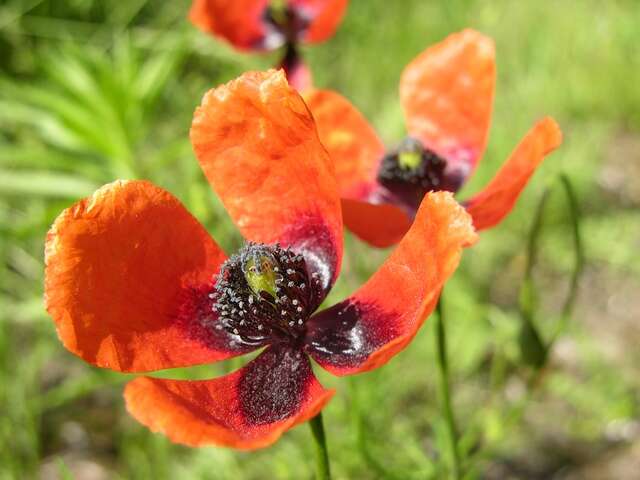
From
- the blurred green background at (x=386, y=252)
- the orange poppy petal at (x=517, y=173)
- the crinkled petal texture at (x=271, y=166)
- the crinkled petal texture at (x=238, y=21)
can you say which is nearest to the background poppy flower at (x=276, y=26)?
the crinkled petal texture at (x=238, y=21)

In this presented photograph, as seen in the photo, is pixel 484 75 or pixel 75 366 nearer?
pixel 484 75

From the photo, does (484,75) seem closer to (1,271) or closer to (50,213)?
(50,213)

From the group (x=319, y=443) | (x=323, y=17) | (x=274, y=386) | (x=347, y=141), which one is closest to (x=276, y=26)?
(x=323, y=17)

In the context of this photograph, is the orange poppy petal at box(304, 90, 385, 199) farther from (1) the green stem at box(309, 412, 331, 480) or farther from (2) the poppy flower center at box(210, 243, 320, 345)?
(1) the green stem at box(309, 412, 331, 480)

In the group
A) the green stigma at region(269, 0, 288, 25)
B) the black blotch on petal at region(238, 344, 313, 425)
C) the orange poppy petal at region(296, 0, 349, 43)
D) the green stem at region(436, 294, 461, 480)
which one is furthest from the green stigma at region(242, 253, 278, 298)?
the green stigma at region(269, 0, 288, 25)

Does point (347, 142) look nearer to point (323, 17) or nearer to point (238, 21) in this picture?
point (323, 17)

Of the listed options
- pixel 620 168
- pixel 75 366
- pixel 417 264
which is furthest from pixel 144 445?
pixel 620 168
